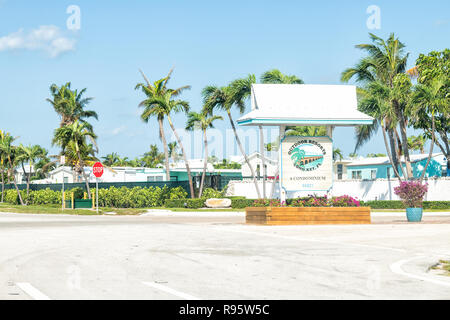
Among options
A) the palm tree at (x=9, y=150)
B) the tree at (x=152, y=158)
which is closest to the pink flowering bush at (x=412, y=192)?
the palm tree at (x=9, y=150)

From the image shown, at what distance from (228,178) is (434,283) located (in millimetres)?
45114

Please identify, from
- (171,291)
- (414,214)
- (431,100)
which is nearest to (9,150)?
(431,100)

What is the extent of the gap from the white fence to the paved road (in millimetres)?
28866

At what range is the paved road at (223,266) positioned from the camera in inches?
352

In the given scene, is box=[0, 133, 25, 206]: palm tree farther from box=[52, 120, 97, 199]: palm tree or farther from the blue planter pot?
the blue planter pot

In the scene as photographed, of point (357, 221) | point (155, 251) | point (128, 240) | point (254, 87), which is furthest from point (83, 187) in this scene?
point (155, 251)

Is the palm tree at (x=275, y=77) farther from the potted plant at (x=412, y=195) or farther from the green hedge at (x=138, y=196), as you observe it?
the potted plant at (x=412, y=195)

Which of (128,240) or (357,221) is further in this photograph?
(357,221)

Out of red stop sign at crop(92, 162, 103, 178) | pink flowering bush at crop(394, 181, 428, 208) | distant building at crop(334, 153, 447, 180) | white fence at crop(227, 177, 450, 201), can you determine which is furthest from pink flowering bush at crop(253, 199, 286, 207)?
distant building at crop(334, 153, 447, 180)

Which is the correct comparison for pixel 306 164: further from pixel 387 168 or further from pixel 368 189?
pixel 387 168

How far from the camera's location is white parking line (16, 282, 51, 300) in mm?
8344

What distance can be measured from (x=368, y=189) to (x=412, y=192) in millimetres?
23863

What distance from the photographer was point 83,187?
181 ft
